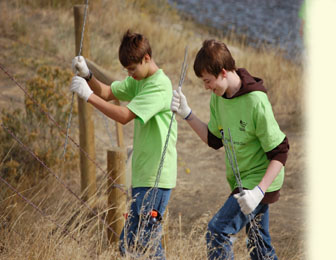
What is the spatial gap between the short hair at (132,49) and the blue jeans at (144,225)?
2.15 feet

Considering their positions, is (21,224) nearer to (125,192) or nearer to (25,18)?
(125,192)

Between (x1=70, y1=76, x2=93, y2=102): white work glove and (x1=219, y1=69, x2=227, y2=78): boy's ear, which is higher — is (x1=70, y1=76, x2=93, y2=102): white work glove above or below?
below

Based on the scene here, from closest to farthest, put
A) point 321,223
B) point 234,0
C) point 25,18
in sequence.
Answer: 1. point 321,223
2. point 25,18
3. point 234,0

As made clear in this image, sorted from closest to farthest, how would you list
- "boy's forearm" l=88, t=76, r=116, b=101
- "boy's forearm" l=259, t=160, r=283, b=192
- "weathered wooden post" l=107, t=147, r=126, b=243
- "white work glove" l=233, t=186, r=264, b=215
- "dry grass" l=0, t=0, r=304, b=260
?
"white work glove" l=233, t=186, r=264, b=215 < "boy's forearm" l=259, t=160, r=283, b=192 < "boy's forearm" l=88, t=76, r=116, b=101 < "weathered wooden post" l=107, t=147, r=126, b=243 < "dry grass" l=0, t=0, r=304, b=260

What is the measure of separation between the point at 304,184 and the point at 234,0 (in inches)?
Answer: 503

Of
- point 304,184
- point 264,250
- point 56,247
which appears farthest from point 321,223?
point 56,247

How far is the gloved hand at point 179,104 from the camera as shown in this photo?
9.18 ft

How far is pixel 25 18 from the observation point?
9188 mm

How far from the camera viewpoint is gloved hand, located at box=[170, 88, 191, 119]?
2.80 metres

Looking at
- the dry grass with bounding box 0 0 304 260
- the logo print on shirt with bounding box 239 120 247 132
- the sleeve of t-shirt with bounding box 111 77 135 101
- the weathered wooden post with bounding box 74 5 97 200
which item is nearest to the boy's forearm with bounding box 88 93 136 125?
the sleeve of t-shirt with bounding box 111 77 135 101

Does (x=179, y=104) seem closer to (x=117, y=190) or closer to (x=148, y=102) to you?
(x=148, y=102)

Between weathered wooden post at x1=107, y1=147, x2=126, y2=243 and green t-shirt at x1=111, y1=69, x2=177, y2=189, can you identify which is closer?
green t-shirt at x1=111, y1=69, x2=177, y2=189

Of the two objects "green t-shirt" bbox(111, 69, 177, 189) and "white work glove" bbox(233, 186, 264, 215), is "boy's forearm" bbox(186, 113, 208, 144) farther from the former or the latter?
"white work glove" bbox(233, 186, 264, 215)

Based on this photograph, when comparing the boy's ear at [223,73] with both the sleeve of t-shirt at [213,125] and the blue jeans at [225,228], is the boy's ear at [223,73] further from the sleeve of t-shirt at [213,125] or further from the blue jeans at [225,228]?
the blue jeans at [225,228]
